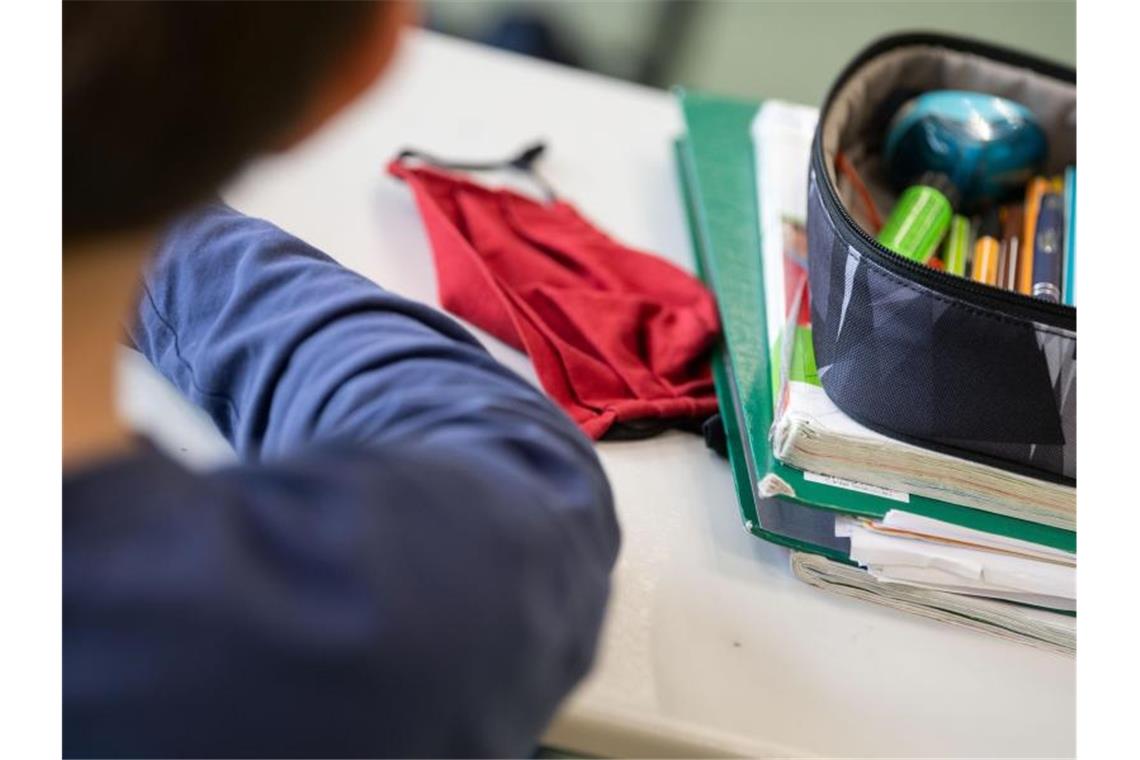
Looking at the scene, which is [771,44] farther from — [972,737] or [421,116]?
[972,737]

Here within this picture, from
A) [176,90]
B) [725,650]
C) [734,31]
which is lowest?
[734,31]

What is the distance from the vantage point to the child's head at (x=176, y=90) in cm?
32

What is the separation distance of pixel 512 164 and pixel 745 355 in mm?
276

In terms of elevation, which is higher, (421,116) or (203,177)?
(203,177)

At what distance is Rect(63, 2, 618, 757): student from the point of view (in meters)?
0.32

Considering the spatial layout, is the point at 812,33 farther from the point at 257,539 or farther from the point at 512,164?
the point at 257,539

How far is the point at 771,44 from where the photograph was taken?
76.0 inches

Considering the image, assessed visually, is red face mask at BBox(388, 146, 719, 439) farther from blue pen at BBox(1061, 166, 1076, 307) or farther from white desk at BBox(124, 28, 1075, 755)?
blue pen at BBox(1061, 166, 1076, 307)

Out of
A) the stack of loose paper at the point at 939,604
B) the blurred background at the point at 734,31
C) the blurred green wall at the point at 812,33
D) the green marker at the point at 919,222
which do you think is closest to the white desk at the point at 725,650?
the stack of loose paper at the point at 939,604

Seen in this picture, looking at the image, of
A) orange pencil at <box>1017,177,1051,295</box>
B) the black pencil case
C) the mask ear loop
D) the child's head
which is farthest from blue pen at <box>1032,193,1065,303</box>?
the child's head

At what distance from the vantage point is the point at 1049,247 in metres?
0.73

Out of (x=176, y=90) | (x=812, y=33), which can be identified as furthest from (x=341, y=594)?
(x=812, y=33)
